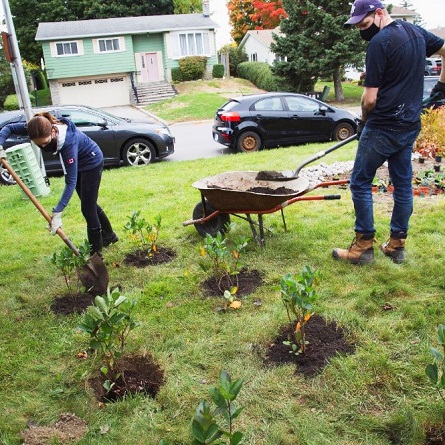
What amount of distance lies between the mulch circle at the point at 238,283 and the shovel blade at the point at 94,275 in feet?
2.99

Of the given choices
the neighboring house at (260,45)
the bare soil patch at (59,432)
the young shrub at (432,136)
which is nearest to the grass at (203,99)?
the neighboring house at (260,45)

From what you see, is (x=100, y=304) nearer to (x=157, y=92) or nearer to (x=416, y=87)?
(x=416, y=87)

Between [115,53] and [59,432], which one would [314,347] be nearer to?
[59,432]

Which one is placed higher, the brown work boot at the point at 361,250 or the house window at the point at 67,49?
the house window at the point at 67,49

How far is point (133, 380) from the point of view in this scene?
3.21 meters

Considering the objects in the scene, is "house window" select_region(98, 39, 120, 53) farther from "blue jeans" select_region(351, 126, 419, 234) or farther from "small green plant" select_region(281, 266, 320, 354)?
"small green plant" select_region(281, 266, 320, 354)

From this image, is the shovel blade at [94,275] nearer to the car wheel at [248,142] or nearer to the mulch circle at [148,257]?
the mulch circle at [148,257]

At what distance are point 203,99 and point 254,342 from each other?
2390 cm

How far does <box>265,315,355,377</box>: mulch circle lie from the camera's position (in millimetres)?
3201

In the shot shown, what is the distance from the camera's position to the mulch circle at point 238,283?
4.30 metres

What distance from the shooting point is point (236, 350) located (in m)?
3.44

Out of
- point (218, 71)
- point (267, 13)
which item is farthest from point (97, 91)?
point (267, 13)

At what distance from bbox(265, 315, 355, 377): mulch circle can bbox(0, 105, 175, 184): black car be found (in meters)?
8.26

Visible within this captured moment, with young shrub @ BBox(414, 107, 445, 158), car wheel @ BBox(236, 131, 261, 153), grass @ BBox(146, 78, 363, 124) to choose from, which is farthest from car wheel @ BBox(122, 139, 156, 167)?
grass @ BBox(146, 78, 363, 124)
